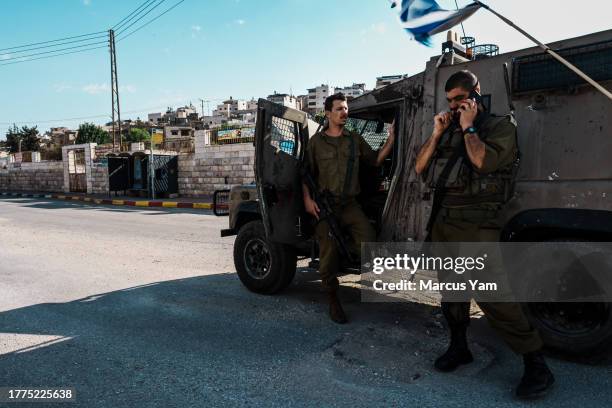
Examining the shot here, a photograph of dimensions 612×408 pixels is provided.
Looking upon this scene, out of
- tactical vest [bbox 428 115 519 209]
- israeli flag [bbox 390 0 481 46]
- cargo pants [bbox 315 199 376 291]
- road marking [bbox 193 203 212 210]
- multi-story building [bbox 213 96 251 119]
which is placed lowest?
road marking [bbox 193 203 212 210]

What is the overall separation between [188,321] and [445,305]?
2.17 meters

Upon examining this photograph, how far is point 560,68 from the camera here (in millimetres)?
2867

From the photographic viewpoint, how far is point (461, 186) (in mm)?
2604

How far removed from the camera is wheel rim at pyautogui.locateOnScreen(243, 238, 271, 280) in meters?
4.53

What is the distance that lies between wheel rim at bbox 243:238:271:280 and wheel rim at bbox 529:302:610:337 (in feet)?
7.98

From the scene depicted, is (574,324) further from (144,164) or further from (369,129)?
(144,164)

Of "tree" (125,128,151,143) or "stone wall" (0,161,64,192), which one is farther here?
"tree" (125,128,151,143)

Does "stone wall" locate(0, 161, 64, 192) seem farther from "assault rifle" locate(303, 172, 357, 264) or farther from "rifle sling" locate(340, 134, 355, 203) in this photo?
"rifle sling" locate(340, 134, 355, 203)

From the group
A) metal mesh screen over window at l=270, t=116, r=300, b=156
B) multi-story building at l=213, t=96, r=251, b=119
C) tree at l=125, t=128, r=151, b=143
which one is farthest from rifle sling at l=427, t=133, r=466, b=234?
multi-story building at l=213, t=96, r=251, b=119

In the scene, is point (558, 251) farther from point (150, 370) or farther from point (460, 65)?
point (150, 370)

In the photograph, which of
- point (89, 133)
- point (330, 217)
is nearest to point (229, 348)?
point (330, 217)

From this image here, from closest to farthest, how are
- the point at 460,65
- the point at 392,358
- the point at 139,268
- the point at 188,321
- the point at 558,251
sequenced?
the point at 558,251
the point at 392,358
the point at 460,65
the point at 188,321
the point at 139,268

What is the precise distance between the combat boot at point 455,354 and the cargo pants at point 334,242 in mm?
1085

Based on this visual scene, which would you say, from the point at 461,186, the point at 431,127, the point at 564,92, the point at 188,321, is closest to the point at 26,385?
the point at 188,321
